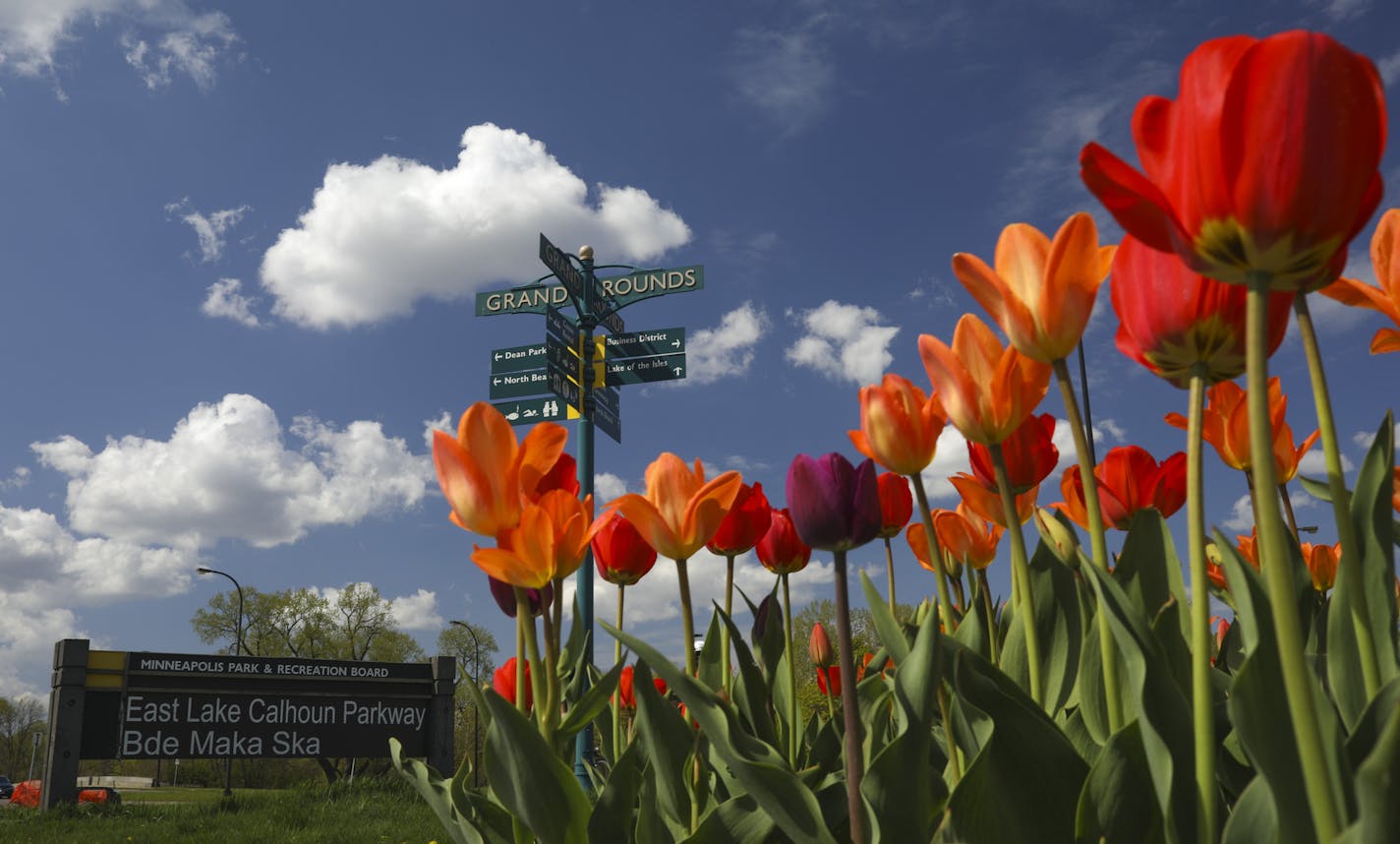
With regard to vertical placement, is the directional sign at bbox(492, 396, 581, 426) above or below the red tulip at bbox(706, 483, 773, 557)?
above

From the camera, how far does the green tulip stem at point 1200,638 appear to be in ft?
2.42

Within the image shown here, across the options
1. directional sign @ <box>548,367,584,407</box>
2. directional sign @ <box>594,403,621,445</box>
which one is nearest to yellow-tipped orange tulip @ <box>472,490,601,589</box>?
directional sign @ <box>548,367,584,407</box>

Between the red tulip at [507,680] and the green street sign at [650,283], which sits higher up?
the green street sign at [650,283]

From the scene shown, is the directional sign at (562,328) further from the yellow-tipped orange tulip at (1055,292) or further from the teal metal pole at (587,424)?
the yellow-tipped orange tulip at (1055,292)

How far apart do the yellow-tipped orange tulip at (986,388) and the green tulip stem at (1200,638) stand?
302mm

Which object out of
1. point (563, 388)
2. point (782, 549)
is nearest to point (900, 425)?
point (782, 549)

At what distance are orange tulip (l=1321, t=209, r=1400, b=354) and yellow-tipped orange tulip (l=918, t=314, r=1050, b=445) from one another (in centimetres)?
30

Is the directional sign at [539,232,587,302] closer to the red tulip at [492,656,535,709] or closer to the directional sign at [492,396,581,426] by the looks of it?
the directional sign at [492,396,581,426]

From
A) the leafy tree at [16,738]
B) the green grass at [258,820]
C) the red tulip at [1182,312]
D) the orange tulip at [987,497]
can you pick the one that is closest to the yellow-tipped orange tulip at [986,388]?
the red tulip at [1182,312]

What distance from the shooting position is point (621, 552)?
70.7 inches

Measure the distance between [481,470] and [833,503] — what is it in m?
0.44

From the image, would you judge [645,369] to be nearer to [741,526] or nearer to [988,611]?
[741,526]

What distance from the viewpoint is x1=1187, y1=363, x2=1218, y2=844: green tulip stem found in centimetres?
74

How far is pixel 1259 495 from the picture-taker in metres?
0.57
